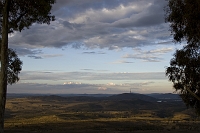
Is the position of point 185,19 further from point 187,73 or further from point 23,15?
point 23,15

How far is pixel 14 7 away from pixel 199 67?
1079 cm

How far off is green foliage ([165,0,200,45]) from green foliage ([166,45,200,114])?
803 millimetres

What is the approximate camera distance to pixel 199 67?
592 inches

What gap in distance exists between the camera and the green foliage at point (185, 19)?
1455 centimetres

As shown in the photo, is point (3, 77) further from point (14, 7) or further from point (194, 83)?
point (194, 83)

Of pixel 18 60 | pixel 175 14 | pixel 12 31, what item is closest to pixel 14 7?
pixel 12 31

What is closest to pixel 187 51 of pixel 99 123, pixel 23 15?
pixel 23 15

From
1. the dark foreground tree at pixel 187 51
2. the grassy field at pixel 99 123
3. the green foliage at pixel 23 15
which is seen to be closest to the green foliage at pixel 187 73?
the dark foreground tree at pixel 187 51

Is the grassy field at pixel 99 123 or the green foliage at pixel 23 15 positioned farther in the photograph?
the grassy field at pixel 99 123

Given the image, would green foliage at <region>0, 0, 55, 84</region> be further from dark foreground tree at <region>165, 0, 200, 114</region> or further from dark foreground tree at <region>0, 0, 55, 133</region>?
dark foreground tree at <region>165, 0, 200, 114</region>

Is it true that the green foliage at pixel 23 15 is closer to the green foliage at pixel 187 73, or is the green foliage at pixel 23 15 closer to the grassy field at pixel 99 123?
the green foliage at pixel 187 73

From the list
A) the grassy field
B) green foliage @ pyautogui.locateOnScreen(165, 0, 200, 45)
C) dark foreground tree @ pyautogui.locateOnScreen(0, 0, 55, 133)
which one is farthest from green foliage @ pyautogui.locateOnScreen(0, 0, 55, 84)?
the grassy field

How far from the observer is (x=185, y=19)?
49.8 ft

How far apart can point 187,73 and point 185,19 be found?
10.1 feet
